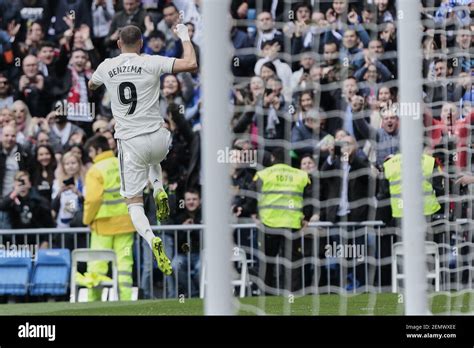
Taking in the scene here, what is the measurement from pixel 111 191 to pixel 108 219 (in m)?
0.27

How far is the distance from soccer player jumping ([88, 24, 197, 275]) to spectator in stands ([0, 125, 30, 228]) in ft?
8.96

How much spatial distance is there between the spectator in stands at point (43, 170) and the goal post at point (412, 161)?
5.93 metres

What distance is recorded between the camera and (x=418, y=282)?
6.70 meters

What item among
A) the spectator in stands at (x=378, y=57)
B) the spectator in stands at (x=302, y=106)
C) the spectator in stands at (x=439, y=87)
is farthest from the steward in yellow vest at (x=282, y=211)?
the spectator in stands at (x=439, y=87)

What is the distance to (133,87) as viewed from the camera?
941cm

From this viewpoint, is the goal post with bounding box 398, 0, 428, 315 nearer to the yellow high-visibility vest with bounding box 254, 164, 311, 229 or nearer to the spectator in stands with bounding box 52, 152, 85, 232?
the yellow high-visibility vest with bounding box 254, 164, 311, 229

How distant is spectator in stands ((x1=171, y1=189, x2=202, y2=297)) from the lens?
11.8 metres

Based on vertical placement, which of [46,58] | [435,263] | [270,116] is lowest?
[435,263]

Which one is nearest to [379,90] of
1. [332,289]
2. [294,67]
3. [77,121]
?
[294,67]

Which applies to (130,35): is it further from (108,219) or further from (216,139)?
(216,139)

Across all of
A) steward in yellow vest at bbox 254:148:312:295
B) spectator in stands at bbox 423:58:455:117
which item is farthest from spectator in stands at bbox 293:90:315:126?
spectator in stands at bbox 423:58:455:117

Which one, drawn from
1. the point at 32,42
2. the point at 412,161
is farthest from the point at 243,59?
the point at 412,161
